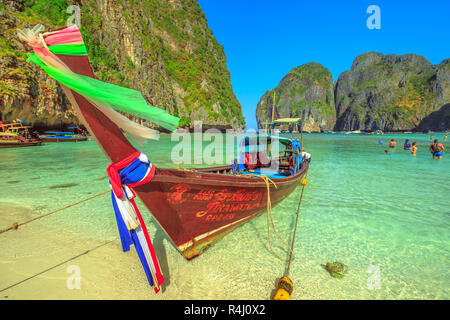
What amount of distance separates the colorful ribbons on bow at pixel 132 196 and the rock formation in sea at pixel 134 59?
27659 millimetres

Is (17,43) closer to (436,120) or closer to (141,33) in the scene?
(141,33)

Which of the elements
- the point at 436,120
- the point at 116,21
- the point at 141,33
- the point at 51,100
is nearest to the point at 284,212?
the point at 51,100

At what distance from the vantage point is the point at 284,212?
636cm

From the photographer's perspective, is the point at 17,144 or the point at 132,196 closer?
the point at 132,196

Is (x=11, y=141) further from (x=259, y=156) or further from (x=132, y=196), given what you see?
(x=132, y=196)

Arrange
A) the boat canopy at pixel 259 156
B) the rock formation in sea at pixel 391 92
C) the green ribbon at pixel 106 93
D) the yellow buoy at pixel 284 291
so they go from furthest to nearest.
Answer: the rock formation in sea at pixel 391 92
the boat canopy at pixel 259 156
the yellow buoy at pixel 284 291
the green ribbon at pixel 106 93

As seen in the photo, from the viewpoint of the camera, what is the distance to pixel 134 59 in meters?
46.0

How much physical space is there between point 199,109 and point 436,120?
132 meters

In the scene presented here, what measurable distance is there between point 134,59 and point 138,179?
174 feet

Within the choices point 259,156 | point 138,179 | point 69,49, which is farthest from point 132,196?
point 259,156

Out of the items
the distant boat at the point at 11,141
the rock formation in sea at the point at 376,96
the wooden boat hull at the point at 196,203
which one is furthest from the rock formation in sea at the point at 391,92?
the distant boat at the point at 11,141

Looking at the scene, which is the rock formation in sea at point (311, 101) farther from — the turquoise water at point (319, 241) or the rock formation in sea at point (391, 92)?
the turquoise water at point (319, 241)

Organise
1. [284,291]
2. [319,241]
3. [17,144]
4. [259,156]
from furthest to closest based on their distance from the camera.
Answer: [17,144] → [259,156] → [319,241] → [284,291]

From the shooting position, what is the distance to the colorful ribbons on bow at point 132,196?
7.73 feet
